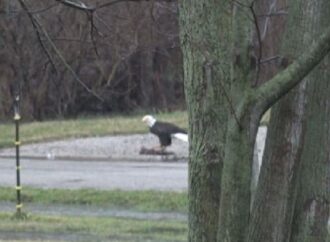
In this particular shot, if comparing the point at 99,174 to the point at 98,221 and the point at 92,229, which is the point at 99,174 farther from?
the point at 92,229

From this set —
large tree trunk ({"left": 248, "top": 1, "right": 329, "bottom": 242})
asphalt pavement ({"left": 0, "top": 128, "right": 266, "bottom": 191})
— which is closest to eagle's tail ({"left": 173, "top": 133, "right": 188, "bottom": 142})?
asphalt pavement ({"left": 0, "top": 128, "right": 266, "bottom": 191})

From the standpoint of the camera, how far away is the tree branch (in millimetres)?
3764

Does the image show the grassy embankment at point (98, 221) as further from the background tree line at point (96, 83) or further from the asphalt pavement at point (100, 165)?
the background tree line at point (96, 83)

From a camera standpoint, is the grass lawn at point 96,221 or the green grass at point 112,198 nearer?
the grass lawn at point 96,221

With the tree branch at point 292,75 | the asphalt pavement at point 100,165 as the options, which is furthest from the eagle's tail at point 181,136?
the tree branch at point 292,75

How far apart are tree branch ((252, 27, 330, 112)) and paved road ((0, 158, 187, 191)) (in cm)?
1309

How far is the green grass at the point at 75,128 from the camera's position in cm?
2736

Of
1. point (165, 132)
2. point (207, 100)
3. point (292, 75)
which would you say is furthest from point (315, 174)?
point (165, 132)

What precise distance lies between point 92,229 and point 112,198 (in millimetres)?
3814

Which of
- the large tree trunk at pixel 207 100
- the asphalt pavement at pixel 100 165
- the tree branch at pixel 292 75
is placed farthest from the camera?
the asphalt pavement at pixel 100 165

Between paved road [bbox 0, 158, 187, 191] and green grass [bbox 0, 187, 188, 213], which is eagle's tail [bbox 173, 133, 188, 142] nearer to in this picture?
paved road [bbox 0, 158, 187, 191]

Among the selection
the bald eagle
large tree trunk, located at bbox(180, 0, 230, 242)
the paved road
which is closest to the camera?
large tree trunk, located at bbox(180, 0, 230, 242)

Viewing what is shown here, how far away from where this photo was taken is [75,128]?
28875 millimetres

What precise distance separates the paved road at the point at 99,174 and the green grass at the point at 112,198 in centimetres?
90
